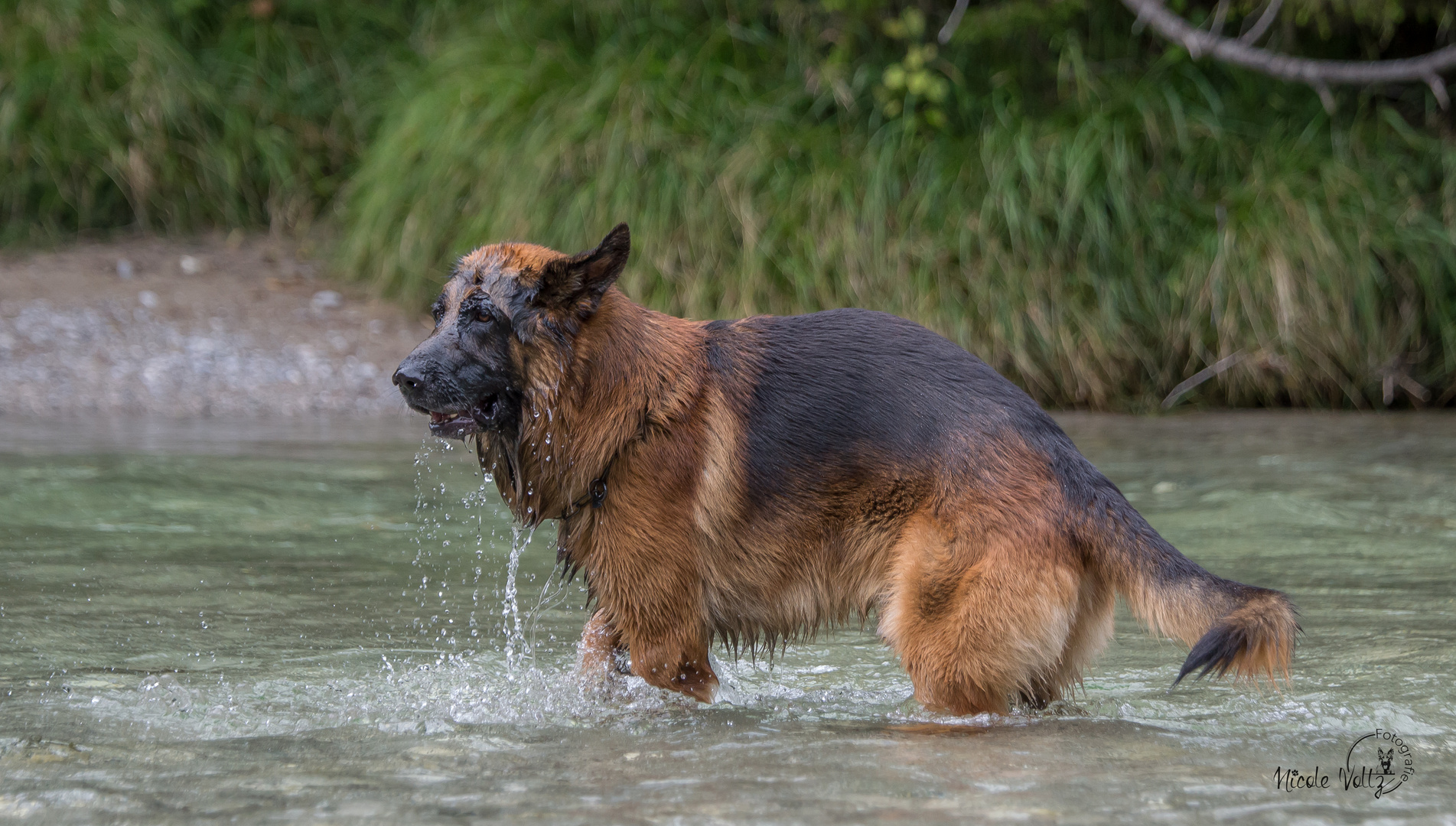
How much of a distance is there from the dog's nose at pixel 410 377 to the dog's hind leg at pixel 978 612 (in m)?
1.36

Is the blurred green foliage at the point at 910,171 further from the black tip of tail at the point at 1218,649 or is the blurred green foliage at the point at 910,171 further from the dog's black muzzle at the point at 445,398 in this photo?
the black tip of tail at the point at 1218,649

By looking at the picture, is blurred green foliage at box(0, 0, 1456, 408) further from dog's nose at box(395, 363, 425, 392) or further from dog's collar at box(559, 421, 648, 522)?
dog's nose at box(395, 363, 425, 392)

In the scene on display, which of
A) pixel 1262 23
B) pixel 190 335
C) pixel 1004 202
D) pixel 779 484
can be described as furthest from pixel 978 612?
pixel 190 335

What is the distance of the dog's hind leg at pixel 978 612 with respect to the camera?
135 inches

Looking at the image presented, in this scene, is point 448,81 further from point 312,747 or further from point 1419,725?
point 1419,725

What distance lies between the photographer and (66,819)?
2.80m

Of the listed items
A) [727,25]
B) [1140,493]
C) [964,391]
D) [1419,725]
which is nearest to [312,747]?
[964,391]

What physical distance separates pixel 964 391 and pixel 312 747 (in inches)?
76.5

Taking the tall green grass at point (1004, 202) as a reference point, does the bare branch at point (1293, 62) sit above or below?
above

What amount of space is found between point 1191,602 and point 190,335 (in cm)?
806

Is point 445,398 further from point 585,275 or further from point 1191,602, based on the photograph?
point 1191,602

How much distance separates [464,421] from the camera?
369 cm

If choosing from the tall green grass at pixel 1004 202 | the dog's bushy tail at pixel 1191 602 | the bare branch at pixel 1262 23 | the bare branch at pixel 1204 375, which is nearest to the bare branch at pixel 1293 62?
the bare branch at pixel 1262 23

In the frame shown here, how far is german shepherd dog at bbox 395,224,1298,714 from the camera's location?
11.4 feet
